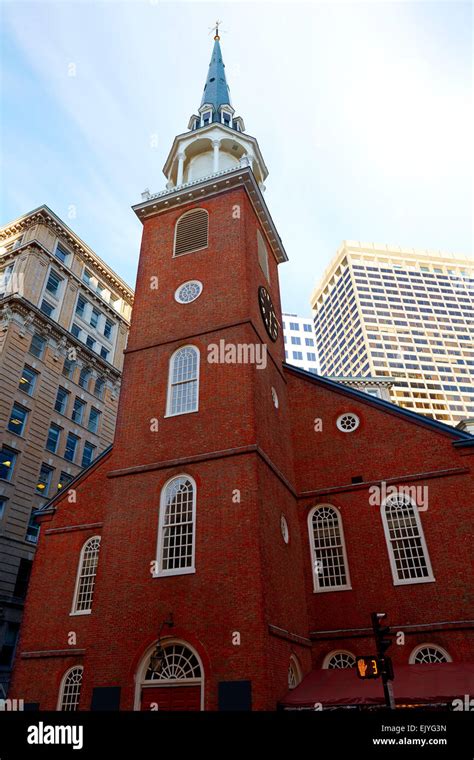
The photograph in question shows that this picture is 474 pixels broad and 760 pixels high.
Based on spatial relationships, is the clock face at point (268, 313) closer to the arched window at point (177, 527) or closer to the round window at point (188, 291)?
the round window at point (188, 291)

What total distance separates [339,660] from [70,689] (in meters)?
9.29

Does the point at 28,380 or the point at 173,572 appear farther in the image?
the point at 28,380

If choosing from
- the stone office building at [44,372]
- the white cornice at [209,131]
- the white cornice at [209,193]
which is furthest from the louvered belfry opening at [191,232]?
the stone office building at [44,372]

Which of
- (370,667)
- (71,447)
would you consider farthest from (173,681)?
(71,447)

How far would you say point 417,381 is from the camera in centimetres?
11850

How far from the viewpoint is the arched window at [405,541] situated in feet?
56.4

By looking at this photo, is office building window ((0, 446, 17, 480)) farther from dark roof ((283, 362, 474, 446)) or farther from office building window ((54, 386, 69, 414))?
dark roof ((283, 362, 474, 446))

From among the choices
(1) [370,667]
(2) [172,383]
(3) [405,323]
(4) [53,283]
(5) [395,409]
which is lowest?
(1) [370,667]

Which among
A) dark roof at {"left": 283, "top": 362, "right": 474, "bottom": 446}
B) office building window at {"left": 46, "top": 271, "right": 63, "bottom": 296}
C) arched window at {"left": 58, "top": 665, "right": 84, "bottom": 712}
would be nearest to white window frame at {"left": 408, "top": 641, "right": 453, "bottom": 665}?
dark roof at {"left": 283, "top": 362, "right": 474, "bottom": 446}

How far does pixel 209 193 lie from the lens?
2406cm

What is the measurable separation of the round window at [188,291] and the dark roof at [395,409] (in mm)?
5509

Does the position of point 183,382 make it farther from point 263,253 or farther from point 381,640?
point 381,640

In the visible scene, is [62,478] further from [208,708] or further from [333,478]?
[208,708]

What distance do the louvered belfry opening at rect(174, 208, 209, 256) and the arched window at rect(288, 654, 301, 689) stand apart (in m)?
16.7
